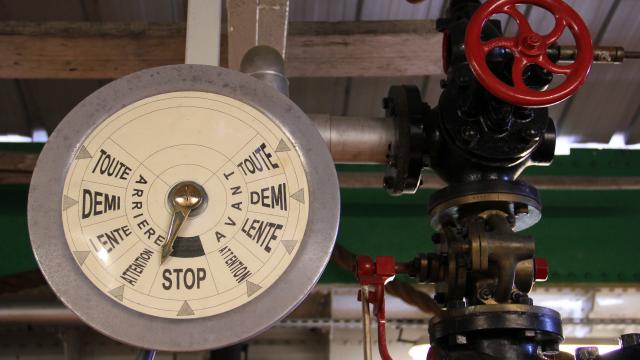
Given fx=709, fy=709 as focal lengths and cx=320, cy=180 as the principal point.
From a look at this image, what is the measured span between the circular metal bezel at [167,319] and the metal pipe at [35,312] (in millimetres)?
1535

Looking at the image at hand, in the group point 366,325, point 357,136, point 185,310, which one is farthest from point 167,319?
point 357,136

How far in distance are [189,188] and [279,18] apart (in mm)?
709

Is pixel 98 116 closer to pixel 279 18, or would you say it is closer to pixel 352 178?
pixel 279 18

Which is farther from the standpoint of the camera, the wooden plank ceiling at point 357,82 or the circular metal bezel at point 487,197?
the wooden plank ceiling at point 357,82

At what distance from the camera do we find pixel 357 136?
5.37ft

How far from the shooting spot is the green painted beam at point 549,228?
9.40ft

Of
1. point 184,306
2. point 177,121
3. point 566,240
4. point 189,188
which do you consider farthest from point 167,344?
point 566,240

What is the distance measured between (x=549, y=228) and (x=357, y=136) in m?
1.59

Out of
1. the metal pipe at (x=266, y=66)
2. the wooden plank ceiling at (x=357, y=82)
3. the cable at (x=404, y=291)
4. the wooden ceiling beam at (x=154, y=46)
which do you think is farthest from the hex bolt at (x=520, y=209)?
the wooden plank ceiling at (x=357, y=82)

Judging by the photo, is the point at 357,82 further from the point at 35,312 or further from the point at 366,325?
the point at 366,325

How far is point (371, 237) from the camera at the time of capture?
2.91 m

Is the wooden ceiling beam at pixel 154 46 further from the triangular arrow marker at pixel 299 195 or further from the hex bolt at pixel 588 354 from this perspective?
the hex bolt at pixel 588 354

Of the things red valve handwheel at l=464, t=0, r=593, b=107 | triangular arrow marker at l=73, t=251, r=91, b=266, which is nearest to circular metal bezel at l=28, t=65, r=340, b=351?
triangular arrow marker at l=73, t=251, r=91, b=266

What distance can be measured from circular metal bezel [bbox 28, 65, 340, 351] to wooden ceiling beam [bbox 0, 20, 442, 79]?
0.88 meters
